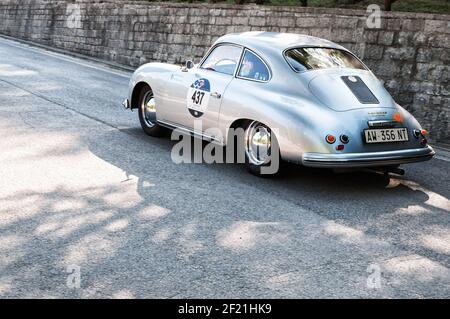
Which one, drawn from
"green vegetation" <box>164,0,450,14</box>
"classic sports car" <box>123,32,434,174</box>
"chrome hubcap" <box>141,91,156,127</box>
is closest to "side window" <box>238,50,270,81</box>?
"classic sports car" <box>123,32,434,174</box>

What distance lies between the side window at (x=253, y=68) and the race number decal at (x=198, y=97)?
46 cm

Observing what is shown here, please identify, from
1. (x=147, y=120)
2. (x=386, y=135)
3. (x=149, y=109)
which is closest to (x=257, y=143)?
(x=386, y=135)

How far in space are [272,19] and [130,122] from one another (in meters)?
5.55

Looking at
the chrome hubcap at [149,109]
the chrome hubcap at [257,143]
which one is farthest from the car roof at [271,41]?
the chrome hubcap at [149,109]

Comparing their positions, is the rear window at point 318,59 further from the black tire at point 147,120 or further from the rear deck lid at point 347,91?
the black tire at point 147,120

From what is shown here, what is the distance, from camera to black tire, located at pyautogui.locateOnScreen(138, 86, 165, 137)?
8351 mm

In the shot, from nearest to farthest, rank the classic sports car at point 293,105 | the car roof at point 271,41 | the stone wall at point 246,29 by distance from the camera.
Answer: the classic sports car at point 293,105, the car roof at point 271,41, the stone wall at point 246,29

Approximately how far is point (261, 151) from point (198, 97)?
3.80ft

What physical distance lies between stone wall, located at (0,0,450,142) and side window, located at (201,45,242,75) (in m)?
3.83

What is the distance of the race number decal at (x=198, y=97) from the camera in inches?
284

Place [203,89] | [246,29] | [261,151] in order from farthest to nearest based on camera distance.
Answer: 1. [246,29]
2. [203,89]
3. [261,151]

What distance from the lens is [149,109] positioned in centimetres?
838

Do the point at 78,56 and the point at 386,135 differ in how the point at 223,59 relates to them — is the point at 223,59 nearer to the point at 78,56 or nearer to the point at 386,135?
the point at 386,135

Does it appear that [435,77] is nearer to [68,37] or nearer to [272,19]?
[272,19]
